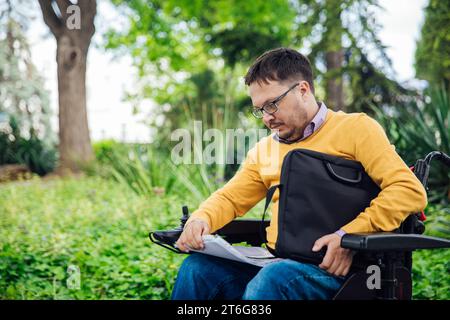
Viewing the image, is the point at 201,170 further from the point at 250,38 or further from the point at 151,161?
the point at 250,38

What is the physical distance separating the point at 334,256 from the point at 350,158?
391mm

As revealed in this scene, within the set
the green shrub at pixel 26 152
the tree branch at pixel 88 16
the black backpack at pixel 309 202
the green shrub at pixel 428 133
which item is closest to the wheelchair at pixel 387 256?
the black backpack at pixel 309 202

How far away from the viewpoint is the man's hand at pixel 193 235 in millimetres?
2227

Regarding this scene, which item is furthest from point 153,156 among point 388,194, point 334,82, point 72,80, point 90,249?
point 388,194

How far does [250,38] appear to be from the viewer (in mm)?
9914

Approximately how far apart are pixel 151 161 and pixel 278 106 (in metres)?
4.65

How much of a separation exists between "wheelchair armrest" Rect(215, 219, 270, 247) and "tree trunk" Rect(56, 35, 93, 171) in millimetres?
Answer: 8331

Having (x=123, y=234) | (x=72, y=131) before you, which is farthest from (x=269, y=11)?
(x=123, y=234)

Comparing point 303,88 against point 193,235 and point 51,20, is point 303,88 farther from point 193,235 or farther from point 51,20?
point 51,20

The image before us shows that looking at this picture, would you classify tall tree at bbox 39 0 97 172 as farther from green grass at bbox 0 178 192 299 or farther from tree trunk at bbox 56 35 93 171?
green grass at bbox 0 178 192 299

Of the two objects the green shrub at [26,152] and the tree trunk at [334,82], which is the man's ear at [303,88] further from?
the green shrub at [26,152]

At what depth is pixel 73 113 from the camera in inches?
425

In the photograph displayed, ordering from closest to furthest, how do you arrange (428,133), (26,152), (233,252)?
(233,252), (428,133), (26,152)

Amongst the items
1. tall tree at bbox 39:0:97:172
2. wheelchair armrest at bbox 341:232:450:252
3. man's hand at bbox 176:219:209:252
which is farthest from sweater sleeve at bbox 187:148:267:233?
tall tree at bbox 39:0:97:172
